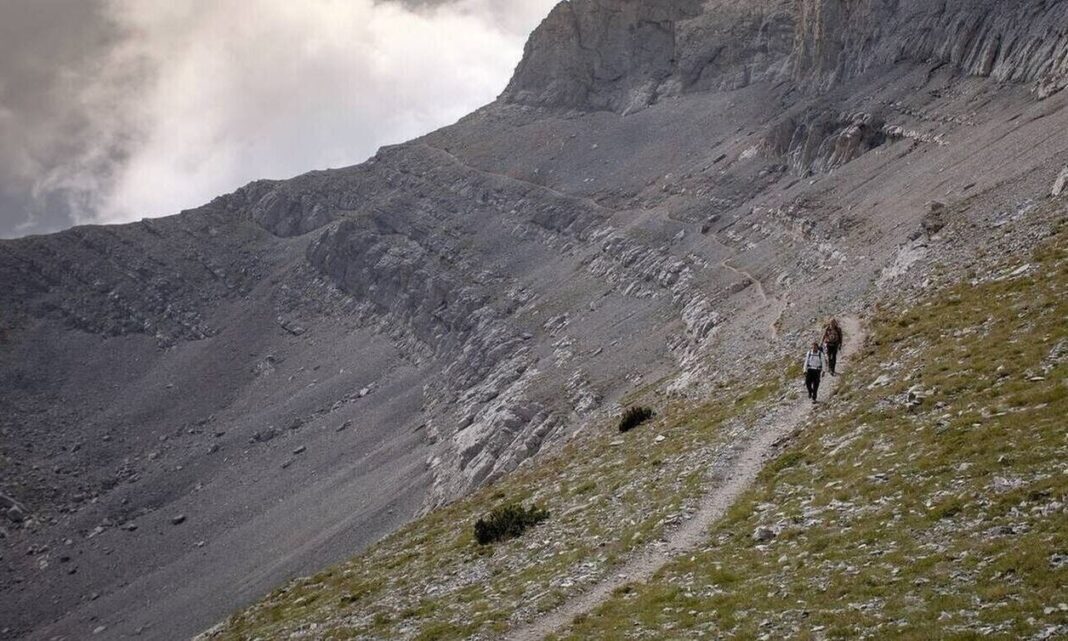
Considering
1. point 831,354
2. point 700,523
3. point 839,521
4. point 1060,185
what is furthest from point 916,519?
point 1060,185

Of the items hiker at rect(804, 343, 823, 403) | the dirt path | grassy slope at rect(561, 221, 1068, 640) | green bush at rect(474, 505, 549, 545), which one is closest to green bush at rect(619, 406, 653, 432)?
green bush at rect(474, 505, 549, 545)

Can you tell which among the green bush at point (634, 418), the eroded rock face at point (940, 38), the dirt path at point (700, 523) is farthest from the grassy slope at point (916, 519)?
the eroded rock face at point (940, 38)

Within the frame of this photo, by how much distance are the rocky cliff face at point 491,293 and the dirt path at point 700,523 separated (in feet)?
47.2

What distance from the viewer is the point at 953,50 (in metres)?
107

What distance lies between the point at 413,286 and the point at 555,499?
125711mm

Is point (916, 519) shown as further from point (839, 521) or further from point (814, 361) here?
point (814, 361)

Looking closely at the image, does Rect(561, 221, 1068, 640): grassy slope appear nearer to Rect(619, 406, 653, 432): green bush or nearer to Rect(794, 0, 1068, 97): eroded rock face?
Rect(619, 406, 653, 432): green bush

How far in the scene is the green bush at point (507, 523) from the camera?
37.3 m

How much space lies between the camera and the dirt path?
25781 mm

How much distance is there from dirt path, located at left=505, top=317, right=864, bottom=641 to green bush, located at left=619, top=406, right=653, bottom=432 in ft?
44.1

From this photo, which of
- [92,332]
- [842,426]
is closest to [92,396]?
[92,332]

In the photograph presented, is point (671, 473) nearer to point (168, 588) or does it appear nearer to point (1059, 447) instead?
point (1059, 447)

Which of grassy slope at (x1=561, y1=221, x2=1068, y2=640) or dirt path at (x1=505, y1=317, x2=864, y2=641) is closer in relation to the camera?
grassy slope at (x1=561, y1=221, x2=1068, y2=640)

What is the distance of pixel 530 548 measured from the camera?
3419cm
